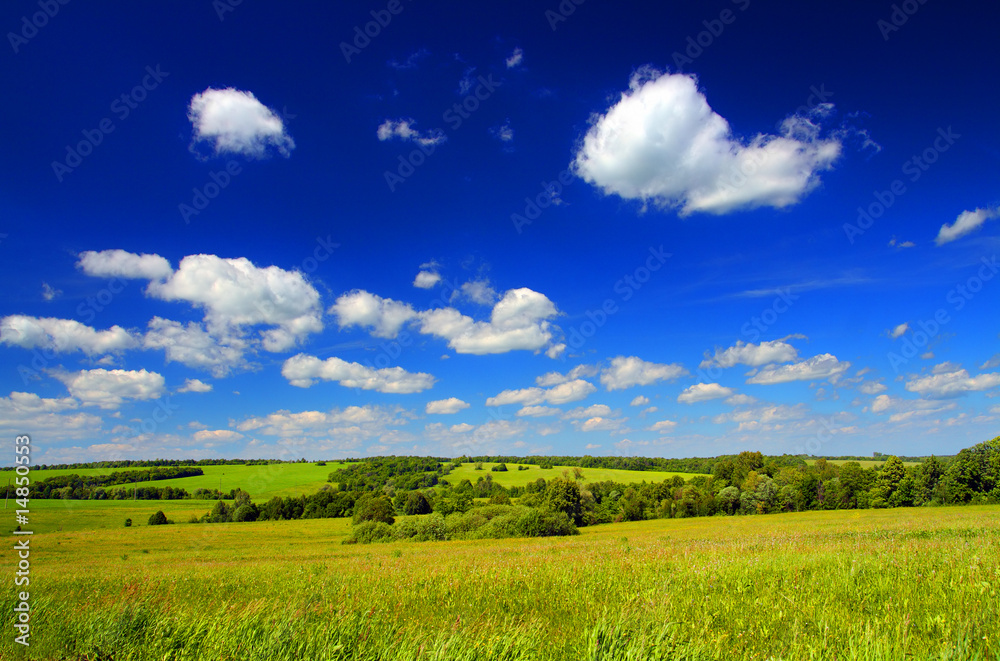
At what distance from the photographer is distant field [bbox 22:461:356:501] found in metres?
121

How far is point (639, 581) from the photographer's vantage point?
647 centimetres

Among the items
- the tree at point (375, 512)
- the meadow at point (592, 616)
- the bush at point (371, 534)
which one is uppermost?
the meadow at point (592, 616)

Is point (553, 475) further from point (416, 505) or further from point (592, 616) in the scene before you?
point (592, 616)

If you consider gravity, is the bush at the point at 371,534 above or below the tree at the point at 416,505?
above

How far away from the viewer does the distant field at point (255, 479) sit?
121 m

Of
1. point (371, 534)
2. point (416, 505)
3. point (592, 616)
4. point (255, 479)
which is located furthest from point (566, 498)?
point (255, 479)

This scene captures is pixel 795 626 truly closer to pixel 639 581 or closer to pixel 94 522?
pixel 639 581

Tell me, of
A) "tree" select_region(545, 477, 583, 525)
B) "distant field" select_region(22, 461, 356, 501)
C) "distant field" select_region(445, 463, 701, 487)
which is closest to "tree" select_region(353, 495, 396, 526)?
"tree" select_region(545, 477, 583, 525)

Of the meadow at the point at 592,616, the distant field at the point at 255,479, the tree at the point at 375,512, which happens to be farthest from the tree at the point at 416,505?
the meadow at the point at 592,616

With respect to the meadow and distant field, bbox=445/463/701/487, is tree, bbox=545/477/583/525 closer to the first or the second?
distant field, bbox=445/463/701/487

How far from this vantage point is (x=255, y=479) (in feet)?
472

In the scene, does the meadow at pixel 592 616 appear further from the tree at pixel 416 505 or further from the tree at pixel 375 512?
the tree at pixel 416 505

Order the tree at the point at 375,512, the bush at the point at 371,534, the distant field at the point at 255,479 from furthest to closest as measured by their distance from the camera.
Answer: the distant field at the point at 255,479 → the tree at the point at 375,512 → the bush at the point at 371,534

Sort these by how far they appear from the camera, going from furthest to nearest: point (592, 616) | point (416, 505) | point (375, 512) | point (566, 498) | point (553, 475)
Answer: point (553, 475) < point (416, 505) < point (566, 498) < point (375, 512) < point (592, 616)
